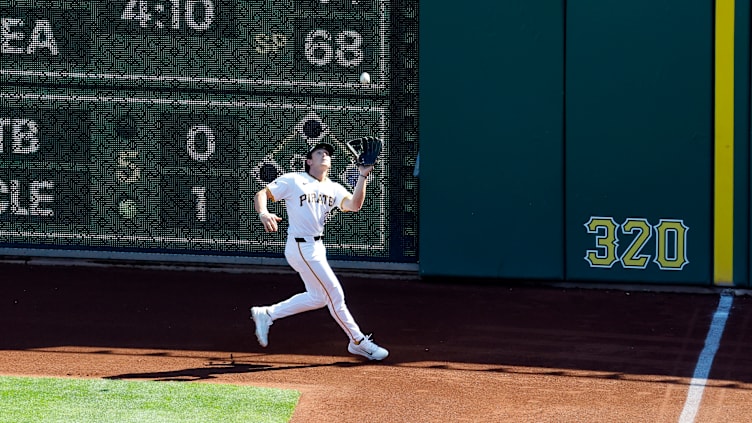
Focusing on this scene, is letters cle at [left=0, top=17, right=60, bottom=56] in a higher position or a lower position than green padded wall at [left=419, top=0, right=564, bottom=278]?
higher

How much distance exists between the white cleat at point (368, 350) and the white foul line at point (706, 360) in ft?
6.84

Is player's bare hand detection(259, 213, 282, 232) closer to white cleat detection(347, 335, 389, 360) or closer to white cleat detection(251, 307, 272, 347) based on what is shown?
white cleat detection(251, 307, 272, 347)

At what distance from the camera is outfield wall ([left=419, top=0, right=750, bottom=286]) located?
39.1 ft

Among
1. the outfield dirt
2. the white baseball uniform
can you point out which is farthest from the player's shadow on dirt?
the white baseball uniform

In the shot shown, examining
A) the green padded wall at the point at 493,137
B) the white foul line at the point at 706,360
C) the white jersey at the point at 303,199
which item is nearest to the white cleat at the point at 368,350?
the white jersey at the point at 303,199

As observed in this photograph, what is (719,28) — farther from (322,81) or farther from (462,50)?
(322,81)

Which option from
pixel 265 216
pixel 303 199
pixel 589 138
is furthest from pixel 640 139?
pixel 265 216

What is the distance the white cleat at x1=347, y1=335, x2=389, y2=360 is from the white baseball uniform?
5cm

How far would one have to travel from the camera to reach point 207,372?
372 inches

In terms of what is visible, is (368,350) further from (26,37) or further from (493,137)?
(26,37)

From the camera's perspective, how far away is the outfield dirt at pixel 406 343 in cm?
882

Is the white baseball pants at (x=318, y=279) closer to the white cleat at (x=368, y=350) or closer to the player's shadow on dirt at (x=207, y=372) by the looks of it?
the white cleat at (x=368, y=350)

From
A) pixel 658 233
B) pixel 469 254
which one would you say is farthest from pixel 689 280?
pixel 469 254

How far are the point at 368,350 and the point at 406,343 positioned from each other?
68cm
